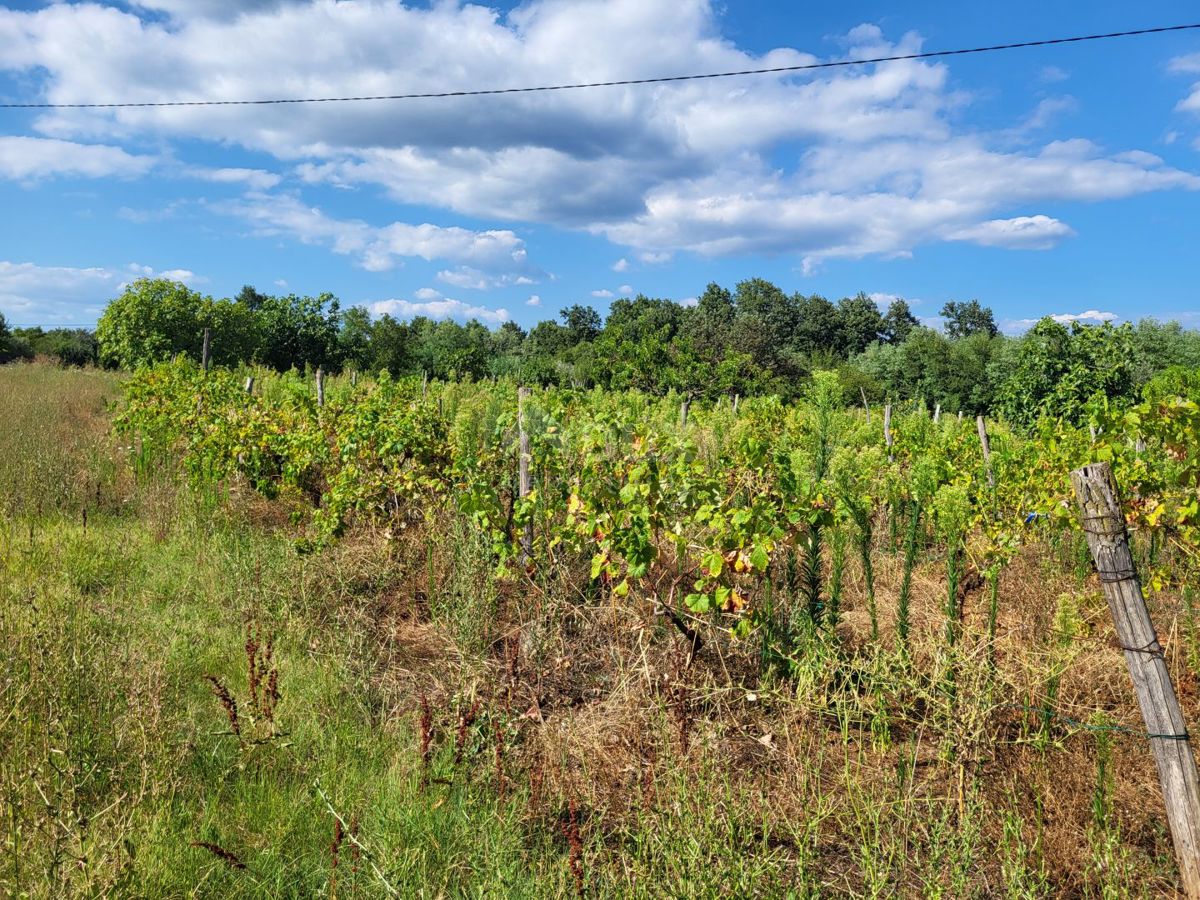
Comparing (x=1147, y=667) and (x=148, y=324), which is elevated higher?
(x=148, y=324)

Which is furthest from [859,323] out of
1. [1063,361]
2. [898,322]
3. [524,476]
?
[524,476]

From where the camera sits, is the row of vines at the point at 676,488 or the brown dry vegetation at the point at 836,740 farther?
the row of vines at the point at 676,488

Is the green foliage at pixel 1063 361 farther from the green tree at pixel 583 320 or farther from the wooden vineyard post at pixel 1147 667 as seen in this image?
the green tree at pixel 583 320

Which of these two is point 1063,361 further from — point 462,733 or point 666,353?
point 462,733

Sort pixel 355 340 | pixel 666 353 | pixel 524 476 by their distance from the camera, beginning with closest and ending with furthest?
pixel 524 476
pixel 666 353
pixel 355 340

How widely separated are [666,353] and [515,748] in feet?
83.5

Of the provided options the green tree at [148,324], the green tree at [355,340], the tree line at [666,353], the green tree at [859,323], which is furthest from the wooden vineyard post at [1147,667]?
the green tree at [859,323]

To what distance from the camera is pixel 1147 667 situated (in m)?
2.51

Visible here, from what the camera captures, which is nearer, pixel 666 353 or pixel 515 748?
pixel 515 748

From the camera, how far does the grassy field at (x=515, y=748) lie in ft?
7.45

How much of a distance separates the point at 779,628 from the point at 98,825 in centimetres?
283

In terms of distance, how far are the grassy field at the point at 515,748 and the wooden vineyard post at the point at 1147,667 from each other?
0.18 meters

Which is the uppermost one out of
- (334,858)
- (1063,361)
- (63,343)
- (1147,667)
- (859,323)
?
(859,323)

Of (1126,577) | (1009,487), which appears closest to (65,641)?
(1126,577)
